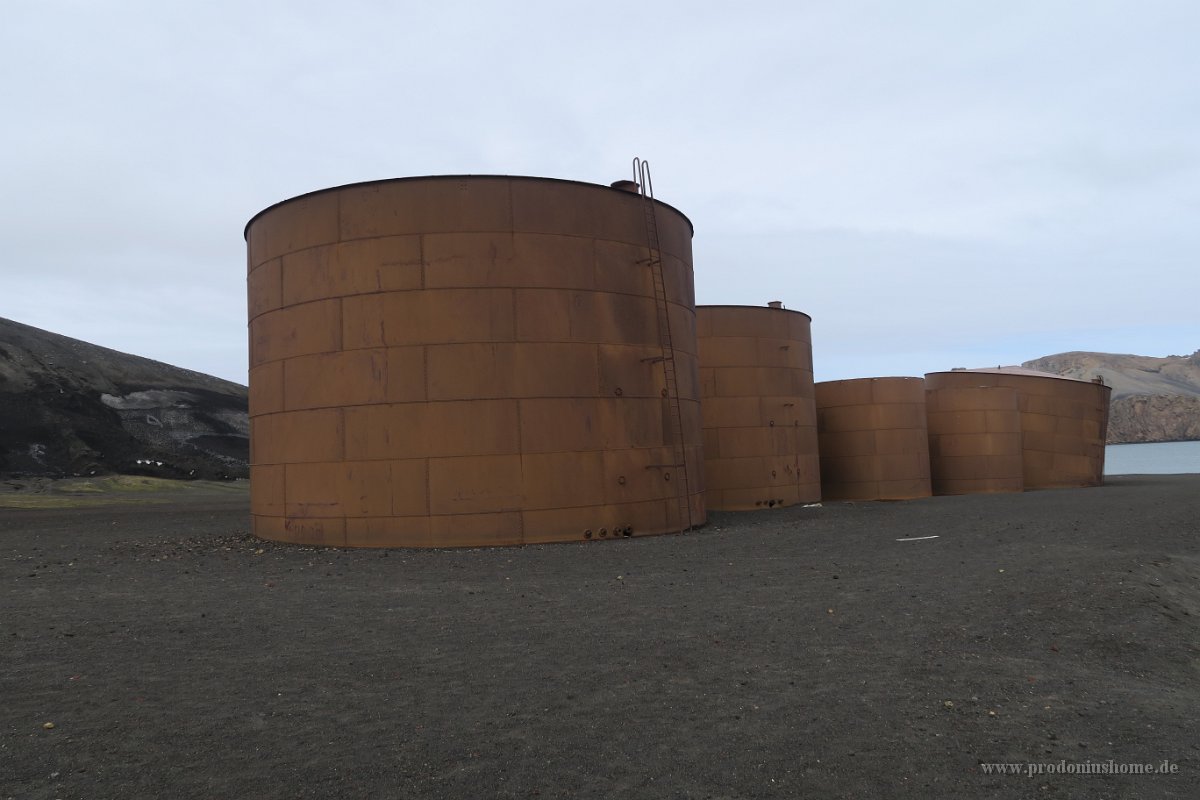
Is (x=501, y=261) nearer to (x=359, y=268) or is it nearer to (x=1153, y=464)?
(x=359, y=268)

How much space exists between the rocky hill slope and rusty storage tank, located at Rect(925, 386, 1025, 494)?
33.5 meters

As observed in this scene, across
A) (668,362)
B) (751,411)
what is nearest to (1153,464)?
(751,411)

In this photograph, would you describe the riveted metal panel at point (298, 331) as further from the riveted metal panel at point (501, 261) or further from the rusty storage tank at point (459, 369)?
the riveted metal panel at point (501, 261)

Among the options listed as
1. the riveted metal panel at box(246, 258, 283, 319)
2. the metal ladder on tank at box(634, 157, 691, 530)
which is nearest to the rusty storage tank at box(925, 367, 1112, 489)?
the metal ladder on tank at box(634, 157, 691, 530)

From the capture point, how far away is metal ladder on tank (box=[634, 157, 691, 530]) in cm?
1630

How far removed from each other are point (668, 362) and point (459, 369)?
13.7 ft

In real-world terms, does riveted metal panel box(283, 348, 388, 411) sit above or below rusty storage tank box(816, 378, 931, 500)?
above

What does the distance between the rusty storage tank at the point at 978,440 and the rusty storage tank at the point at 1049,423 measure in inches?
101

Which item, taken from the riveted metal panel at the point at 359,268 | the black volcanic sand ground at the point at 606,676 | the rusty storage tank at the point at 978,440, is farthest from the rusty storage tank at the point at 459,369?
the rusty storage tank at the point at 978,440

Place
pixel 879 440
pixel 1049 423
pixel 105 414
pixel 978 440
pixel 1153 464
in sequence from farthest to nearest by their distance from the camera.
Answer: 1. pixel 1153 464
2. pixel 105 414
3. pixel 1049 423
4. pixel 978 440
5. pixel 879 440

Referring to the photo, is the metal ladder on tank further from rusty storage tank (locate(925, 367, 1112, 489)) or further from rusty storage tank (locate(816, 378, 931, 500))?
rusty storage tank (locate(925, 367, 1112, 489))

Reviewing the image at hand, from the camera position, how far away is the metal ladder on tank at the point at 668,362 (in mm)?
16297

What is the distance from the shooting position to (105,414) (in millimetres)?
44906

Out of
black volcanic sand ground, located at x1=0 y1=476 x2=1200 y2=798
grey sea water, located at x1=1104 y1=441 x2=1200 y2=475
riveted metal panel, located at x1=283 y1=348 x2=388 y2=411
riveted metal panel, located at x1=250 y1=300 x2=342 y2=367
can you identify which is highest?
riveted metal panel, located at x1=250 y1=300 x2=342 y2=367
